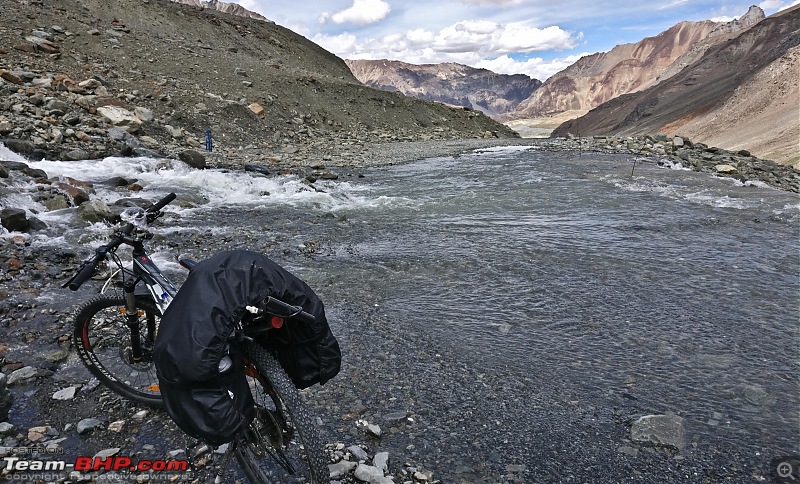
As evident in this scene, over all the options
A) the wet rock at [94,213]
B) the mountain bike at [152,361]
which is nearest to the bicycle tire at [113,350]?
the mountain bike at [152,361]

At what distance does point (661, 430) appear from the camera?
427 centimetres

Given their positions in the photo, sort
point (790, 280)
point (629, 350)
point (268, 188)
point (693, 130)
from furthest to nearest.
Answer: point (693, 130) → point (268, 188) → point (790, 280) → point (629, 350)

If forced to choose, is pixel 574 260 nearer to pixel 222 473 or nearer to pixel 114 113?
pixel 222 473

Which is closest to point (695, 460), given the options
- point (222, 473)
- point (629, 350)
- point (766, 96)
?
point (629, 350)

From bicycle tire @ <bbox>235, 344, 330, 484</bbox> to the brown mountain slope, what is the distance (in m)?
39.8

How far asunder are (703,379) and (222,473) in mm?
4598

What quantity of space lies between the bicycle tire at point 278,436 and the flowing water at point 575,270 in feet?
8.80

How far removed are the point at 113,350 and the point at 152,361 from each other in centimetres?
53

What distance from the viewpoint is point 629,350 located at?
572cm

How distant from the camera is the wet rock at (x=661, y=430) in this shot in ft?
13.6

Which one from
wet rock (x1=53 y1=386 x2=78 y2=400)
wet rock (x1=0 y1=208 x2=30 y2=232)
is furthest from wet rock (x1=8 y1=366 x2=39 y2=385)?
wet rock (x1=0 y1=208 x2=30 y2=232)

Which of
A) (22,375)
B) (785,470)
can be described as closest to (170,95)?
(22,375)

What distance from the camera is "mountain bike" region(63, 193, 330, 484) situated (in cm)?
300

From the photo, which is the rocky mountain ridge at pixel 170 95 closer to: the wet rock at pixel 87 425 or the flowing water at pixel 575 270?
the flowing water at pixel 575 270
